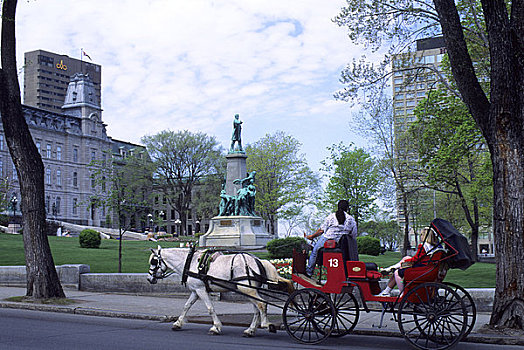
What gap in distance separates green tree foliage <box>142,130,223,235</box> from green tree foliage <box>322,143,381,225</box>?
25.6 metres

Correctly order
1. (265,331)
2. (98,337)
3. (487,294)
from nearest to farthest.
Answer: (98,337)
(265,331)
(487,294)

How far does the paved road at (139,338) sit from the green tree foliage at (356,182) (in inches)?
1574

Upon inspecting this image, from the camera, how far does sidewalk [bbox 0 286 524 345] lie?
36.4 feet

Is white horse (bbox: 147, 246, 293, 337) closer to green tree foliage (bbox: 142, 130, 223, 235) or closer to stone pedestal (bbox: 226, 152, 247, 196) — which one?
stone pedestal (bbox: 226, 152, 247, 196)

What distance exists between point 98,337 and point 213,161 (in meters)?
64.9

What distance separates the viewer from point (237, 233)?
39.2 meters

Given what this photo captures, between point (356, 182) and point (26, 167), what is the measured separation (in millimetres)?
39047

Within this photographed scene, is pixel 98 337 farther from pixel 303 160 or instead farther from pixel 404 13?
pixel 303 160

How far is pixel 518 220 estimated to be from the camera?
10680 millimetres

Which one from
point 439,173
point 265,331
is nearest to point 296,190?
point 439,173

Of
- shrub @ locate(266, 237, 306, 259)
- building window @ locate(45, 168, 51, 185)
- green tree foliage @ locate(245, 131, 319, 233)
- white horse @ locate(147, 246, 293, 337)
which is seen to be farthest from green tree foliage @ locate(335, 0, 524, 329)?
building window @ locate(45, 168, 51, 185)

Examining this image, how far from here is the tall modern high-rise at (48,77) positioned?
545ft

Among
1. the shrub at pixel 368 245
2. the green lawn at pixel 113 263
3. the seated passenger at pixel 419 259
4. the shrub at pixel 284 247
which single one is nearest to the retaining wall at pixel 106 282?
the green lawn at pixel 113 263

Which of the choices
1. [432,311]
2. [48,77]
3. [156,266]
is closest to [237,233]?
[156,266]
